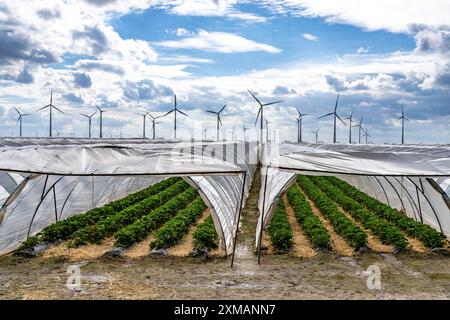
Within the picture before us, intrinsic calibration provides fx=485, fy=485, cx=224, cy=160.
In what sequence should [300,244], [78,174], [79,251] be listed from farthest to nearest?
1. [300,244]
2. [79,251]
3. [78,174]

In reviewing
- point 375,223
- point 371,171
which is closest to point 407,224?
point 375,223

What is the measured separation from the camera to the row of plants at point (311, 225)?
1421cm

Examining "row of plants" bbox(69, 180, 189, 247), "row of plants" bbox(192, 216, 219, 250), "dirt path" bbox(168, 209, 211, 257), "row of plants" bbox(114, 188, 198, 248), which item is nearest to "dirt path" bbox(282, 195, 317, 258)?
"row of plants" bbox(192, 216, 219, 250)

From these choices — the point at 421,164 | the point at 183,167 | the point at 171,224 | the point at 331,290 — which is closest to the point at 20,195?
the point at 171,224

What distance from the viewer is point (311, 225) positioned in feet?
52.4

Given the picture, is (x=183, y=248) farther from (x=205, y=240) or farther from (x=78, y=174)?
(x=78, y=174)

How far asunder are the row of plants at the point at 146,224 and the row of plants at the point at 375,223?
707 cm

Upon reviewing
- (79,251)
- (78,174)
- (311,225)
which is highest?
(78,174)

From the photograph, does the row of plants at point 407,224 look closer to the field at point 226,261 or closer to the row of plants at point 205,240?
the field at point 226,261

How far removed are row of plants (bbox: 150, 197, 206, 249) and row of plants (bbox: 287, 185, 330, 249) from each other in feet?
12.9

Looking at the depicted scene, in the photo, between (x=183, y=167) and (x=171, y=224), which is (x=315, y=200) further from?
(x=183, y=167)

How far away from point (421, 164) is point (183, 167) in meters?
7.08

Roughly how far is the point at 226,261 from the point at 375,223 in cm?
617
